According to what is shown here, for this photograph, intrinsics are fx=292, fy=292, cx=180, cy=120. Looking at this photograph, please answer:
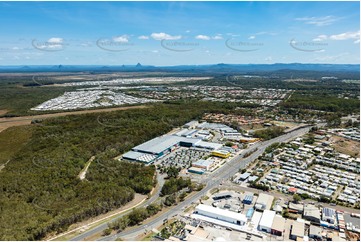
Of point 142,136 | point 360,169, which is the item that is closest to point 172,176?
point 142,136

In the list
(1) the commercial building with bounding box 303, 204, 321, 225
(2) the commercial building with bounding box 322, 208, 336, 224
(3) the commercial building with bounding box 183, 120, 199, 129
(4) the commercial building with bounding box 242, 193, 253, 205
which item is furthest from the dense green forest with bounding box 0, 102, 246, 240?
(2) the commercial building with bounding box 322, 208, 336, 224

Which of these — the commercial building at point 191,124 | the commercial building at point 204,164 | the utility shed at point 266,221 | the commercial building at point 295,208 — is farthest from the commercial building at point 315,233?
the commercial building at point 191,124

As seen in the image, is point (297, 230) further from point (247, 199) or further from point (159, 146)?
point (159, 146)

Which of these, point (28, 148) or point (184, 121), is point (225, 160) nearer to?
point (184, 121)

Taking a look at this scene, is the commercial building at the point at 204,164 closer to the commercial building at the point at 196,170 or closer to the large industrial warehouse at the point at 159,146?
the commercial building at the point at 196,170

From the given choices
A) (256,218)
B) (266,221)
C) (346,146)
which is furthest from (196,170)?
(346,146)

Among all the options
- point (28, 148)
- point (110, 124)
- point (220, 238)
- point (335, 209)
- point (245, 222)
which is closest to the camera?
point (220, 238)
